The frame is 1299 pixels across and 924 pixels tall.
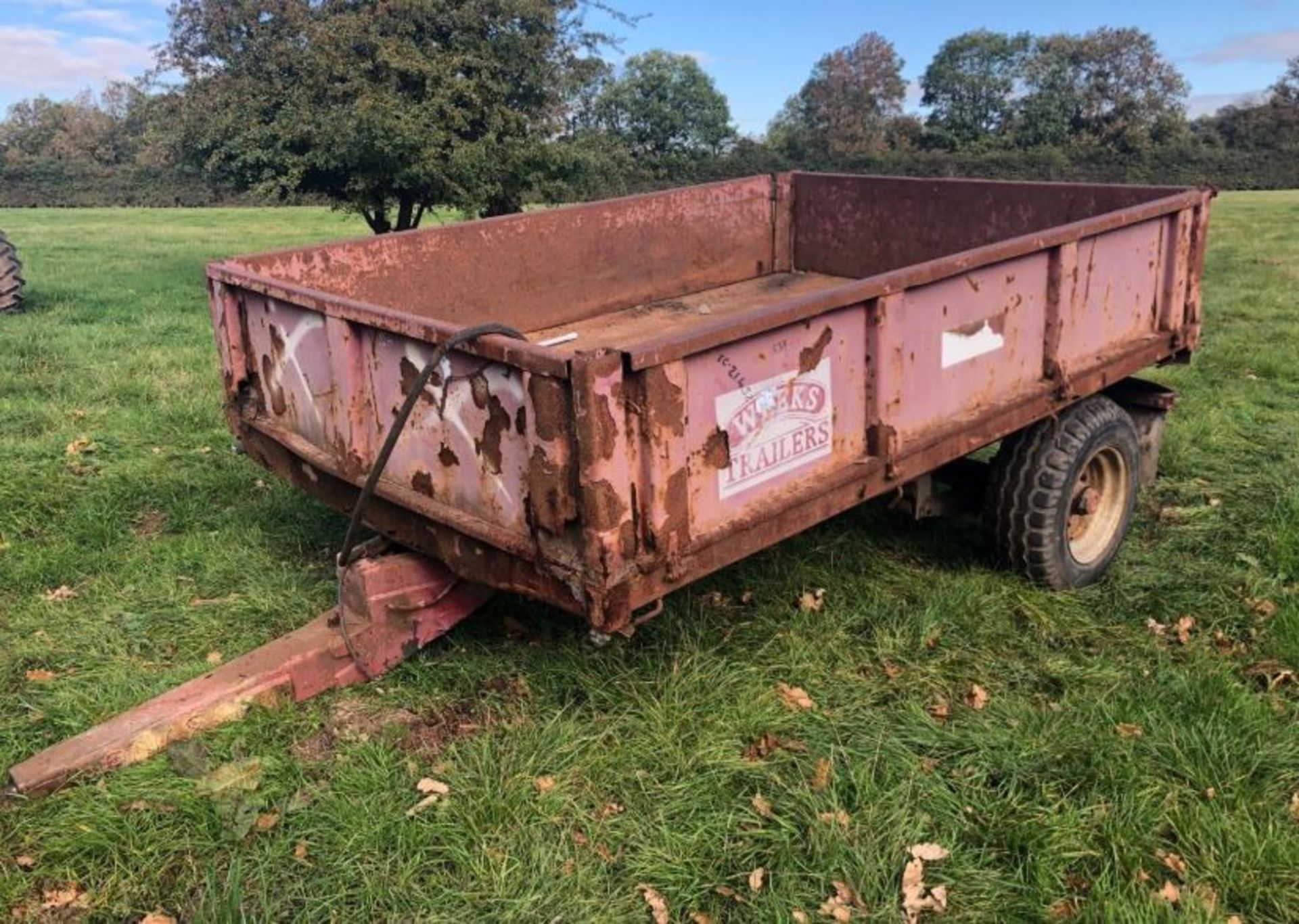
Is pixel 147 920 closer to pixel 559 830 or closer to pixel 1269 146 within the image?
pixel 559 830

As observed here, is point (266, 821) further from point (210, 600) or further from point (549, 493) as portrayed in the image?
point (210, 600)

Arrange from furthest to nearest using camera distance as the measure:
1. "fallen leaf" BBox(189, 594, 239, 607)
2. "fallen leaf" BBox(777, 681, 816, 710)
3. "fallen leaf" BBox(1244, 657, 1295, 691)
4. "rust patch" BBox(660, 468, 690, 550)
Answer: "fallen leaf" BBox(189, 594, 239, 607), "fallen leaf" BBox(1244, 657, 1295, 691), "fallen leaf" BBox(777, 681, 816, 710), "rust patch" BBox(660, 468, 690, 550)

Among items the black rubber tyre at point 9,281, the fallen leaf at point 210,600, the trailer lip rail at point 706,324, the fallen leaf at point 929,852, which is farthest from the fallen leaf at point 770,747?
the black rubber tyre at point 9,281

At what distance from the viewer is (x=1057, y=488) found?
172 inches

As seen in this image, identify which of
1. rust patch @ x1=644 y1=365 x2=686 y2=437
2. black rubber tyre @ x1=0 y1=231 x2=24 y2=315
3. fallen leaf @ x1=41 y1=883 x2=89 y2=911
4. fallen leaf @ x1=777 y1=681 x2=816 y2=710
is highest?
rust patch @ x1=644 y1=365 x2=686 y2=437

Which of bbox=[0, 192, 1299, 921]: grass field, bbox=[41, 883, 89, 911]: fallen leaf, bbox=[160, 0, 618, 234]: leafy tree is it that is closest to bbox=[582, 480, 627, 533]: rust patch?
bbox=[0, 192, 1299, 921]: grass field

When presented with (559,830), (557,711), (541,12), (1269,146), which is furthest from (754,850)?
(1269,146)

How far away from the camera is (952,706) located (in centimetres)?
376

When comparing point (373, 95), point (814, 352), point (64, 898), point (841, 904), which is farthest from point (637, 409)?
point (373, 95)

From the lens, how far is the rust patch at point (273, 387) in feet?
13.2

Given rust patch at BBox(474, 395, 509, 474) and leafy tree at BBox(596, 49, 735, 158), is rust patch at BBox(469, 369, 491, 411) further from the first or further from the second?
leafy tree at BBox(596, 49, 735, 158)

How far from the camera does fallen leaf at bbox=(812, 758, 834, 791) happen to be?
10.9 feet

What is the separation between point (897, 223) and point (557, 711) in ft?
12.2

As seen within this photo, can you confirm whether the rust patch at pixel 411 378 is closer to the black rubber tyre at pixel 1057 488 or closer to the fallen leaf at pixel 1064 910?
the fallen leaf at pixel 1064 910
